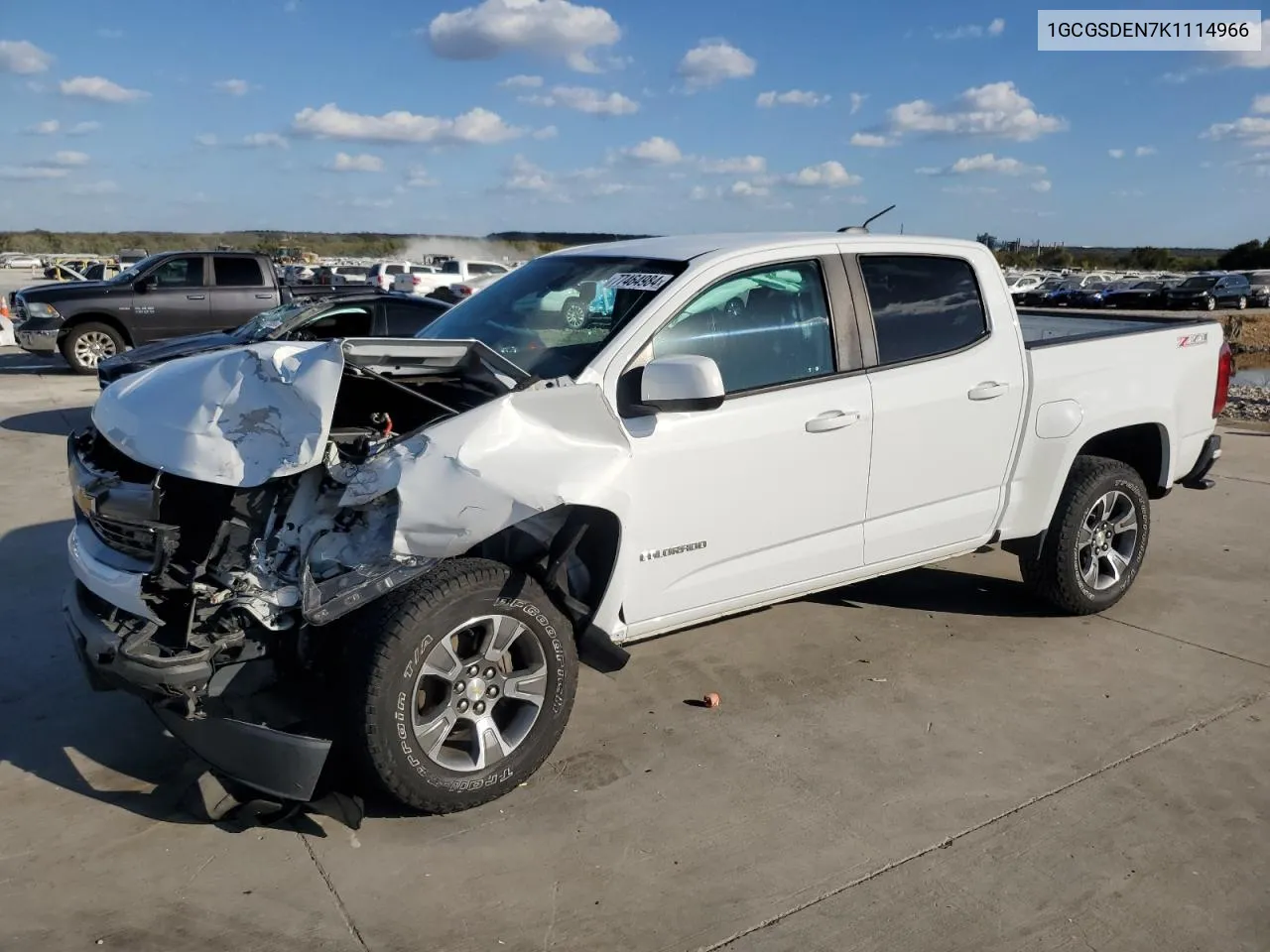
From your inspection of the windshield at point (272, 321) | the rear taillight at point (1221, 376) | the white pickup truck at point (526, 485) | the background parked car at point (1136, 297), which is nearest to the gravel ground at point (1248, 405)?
the rear taillight at point (1221, 376)

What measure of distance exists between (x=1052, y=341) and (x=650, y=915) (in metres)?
3.65

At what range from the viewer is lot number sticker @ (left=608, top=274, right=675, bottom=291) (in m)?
4.00

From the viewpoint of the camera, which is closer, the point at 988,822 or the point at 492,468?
the point at 492,468

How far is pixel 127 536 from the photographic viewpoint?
11.2 feet

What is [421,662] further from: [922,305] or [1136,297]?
[1136,297]

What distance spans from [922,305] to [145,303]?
1326cm

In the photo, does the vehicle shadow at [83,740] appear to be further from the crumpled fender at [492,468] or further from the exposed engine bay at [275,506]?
the crumpled fender at [492,468]

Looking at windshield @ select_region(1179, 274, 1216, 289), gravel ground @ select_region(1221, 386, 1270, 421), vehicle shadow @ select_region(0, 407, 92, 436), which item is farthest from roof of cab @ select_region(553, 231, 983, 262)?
windshield @ select_region(1179, 274, 1216, 289)

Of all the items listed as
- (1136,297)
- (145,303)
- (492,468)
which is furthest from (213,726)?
(1136,297)

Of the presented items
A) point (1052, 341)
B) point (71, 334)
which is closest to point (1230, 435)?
point (1052, 341)

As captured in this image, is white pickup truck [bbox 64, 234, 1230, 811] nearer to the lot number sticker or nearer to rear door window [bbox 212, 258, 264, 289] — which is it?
the lot number sticker

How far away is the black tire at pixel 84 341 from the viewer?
14734 mm

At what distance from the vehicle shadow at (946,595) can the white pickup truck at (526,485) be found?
0.69 metres

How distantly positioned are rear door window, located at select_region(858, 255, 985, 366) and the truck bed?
497mm
